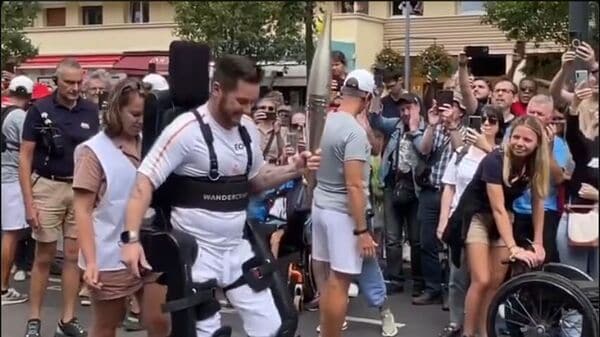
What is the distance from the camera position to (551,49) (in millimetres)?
6605

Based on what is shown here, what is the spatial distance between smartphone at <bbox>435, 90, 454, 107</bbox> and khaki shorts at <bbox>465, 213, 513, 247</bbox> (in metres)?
1.38

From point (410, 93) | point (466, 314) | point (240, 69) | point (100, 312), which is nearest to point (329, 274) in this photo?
point (466, 314)

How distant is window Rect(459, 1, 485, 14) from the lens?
3.77 m

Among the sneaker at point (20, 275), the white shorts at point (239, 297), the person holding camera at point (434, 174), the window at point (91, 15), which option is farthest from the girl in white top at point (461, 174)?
the sneaker at point (20, 275)

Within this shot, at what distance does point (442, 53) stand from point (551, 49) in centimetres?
78

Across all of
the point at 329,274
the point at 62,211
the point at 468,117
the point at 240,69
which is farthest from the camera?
the point at 468,117

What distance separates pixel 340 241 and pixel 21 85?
266 centimetres

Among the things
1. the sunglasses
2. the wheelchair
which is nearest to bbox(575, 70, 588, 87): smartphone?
the wheelchair

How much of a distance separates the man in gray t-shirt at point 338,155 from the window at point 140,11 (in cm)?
120

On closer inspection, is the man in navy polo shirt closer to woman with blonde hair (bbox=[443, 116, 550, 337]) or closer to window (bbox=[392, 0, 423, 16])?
window (bbox=[392, 0, 423, 16])

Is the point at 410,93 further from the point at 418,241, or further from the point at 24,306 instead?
A: the point at 24,306

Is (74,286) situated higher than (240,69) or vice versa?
(240,69)

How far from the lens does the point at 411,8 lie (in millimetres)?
4617

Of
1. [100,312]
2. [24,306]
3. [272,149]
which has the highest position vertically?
[272,149]
